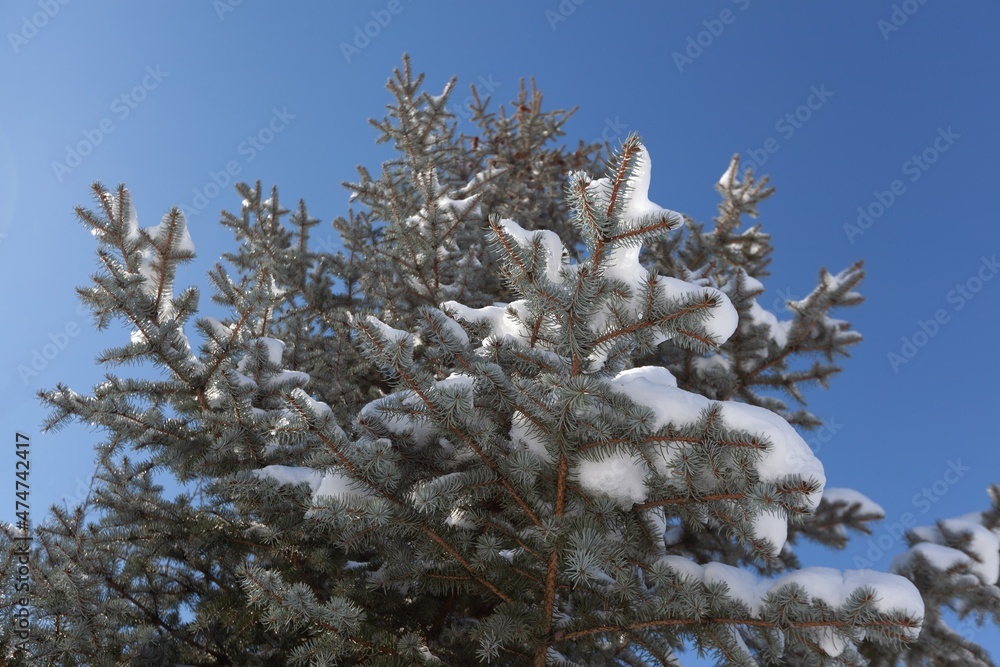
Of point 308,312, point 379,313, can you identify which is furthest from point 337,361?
point 308,312

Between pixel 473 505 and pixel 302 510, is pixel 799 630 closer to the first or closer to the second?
pixel 473 505

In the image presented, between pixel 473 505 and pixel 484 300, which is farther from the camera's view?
pixel 484 300

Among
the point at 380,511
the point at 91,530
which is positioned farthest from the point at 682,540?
the point at 91,530

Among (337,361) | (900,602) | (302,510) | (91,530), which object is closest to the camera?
(900,602)

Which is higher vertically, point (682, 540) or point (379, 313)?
point (379, 313)

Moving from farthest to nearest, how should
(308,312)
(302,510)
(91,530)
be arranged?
1. (308,312)
2. (91,530)
3. (302,510)

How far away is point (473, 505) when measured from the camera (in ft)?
9.27

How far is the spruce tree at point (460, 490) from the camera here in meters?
2.36

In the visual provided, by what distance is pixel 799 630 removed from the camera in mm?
2377

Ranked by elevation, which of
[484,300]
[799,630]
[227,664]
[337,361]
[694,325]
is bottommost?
[227,664]

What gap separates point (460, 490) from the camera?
258 cm

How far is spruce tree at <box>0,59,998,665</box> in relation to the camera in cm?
236

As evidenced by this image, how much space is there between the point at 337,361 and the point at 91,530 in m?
2.15

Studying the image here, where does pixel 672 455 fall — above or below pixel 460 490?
above
